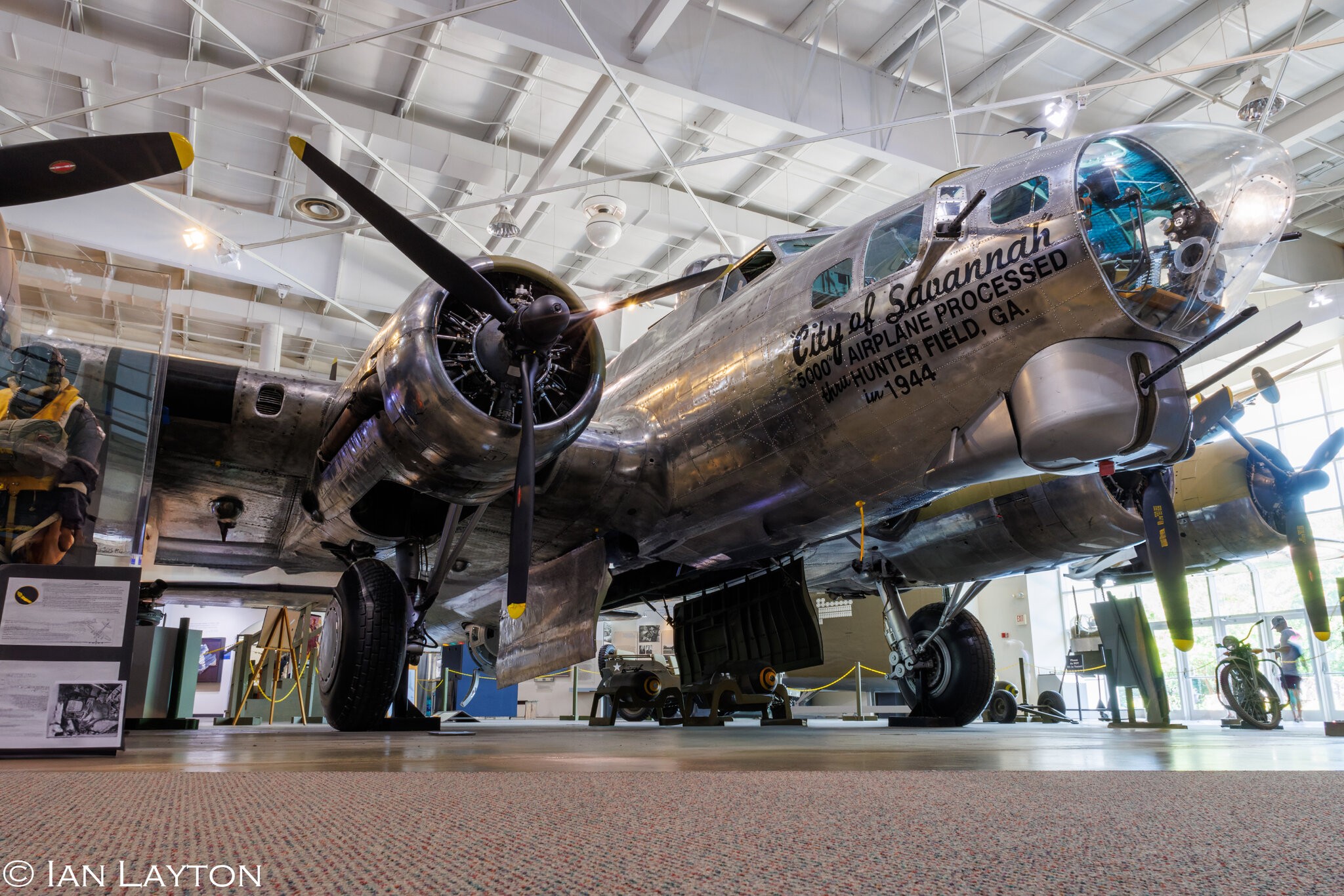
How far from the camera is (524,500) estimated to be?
4965 millimetres

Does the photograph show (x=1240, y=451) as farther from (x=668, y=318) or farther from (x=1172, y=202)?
(x=668, y=318)

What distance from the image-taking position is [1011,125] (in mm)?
13945

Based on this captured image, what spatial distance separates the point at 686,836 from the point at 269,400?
5.76 m

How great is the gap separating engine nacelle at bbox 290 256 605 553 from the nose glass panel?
3.17 meters

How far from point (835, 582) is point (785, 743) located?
5.19 m

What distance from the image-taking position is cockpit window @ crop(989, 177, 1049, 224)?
4.44 metres

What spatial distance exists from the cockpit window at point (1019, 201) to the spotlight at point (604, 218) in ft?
31.5

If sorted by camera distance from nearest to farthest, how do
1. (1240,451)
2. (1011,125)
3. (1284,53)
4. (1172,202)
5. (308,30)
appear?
1. (1172,202)
2. (1240,451)
3. (1284,53)
4. (308,30)
5. (1011,125)

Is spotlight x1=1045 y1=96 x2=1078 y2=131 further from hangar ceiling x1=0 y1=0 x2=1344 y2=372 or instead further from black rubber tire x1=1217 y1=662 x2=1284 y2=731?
black rubber tire x1=1217 y1=662 x2=1284 y2=731

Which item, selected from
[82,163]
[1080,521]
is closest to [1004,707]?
[1080,521]

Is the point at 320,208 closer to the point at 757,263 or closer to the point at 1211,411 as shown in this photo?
the point at 757,263

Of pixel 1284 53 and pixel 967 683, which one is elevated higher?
pixel 1284 53

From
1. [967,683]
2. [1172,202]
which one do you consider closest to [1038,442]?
[1172,202]
